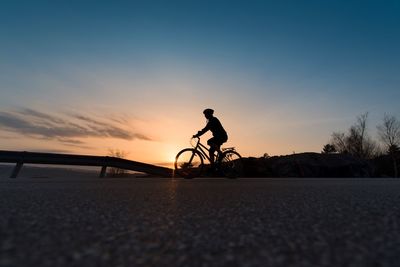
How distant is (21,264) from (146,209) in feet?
5.81

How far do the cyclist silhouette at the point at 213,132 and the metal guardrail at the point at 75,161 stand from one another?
7.33 ft

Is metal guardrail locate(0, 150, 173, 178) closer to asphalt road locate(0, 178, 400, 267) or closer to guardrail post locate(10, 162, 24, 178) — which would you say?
guardrail post locate(10, 162, 24, 178)

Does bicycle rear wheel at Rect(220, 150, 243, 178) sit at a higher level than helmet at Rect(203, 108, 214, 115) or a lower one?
lower

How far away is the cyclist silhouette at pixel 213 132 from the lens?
11406mm

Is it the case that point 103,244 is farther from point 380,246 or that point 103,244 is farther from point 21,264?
point 380,246

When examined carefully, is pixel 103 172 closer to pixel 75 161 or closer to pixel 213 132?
pixel 75 161

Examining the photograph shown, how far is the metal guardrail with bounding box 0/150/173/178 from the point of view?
1044cm

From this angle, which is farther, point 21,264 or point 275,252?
point 275,252

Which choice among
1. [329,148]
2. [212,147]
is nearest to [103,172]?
[212,147]

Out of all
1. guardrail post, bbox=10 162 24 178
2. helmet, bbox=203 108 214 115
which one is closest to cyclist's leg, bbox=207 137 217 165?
helmet, bbox=203 108 214 115

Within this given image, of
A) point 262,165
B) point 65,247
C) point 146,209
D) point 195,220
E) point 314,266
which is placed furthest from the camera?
point 262,165

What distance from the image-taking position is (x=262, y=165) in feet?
56.9

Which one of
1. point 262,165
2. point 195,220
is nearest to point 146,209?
point 195,220

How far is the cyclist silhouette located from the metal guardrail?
7.33 feet
